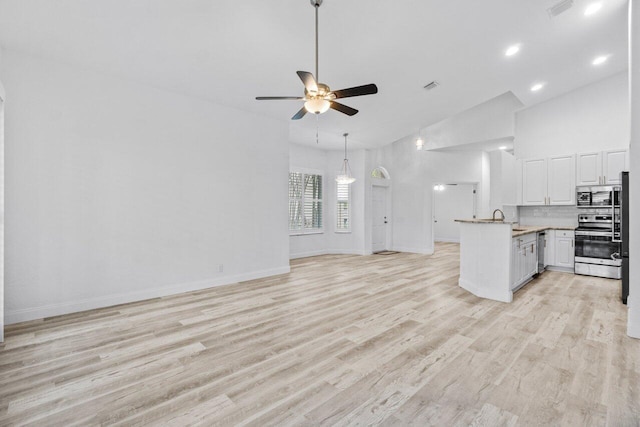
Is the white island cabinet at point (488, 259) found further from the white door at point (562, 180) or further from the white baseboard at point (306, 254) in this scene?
the white baseboard at point (306, 254)

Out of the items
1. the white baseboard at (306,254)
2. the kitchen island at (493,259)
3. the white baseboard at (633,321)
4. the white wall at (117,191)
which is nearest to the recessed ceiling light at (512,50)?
the kitchen island at (493,259)

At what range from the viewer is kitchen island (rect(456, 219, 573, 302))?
407 centimetres

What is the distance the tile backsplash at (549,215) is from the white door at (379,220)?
3501 millimetres

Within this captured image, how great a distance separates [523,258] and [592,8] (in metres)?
3.41

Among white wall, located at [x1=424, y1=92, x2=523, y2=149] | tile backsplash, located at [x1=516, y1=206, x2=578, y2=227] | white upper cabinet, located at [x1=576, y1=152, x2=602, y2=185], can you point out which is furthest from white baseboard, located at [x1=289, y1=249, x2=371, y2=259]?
white upper cabinet, located at [x1=576, y1=152, x2=602, y2=185]

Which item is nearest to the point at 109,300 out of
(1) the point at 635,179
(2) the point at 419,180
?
(1) the point at 635,179

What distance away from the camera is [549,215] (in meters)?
6.60

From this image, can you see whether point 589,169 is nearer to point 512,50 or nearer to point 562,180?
point 562,180

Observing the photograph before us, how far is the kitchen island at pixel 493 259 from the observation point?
13.3 ft

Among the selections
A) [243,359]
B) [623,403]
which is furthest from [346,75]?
[623,403]

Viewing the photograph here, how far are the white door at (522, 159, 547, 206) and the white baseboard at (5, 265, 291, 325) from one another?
6.10 metres

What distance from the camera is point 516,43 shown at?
4098 millimetres

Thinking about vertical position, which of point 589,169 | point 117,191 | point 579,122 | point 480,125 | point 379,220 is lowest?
point 379,220

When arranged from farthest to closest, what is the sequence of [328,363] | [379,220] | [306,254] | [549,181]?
1. [379,220]
2. [306,254]
3. [549,181]
4. [328,363]
